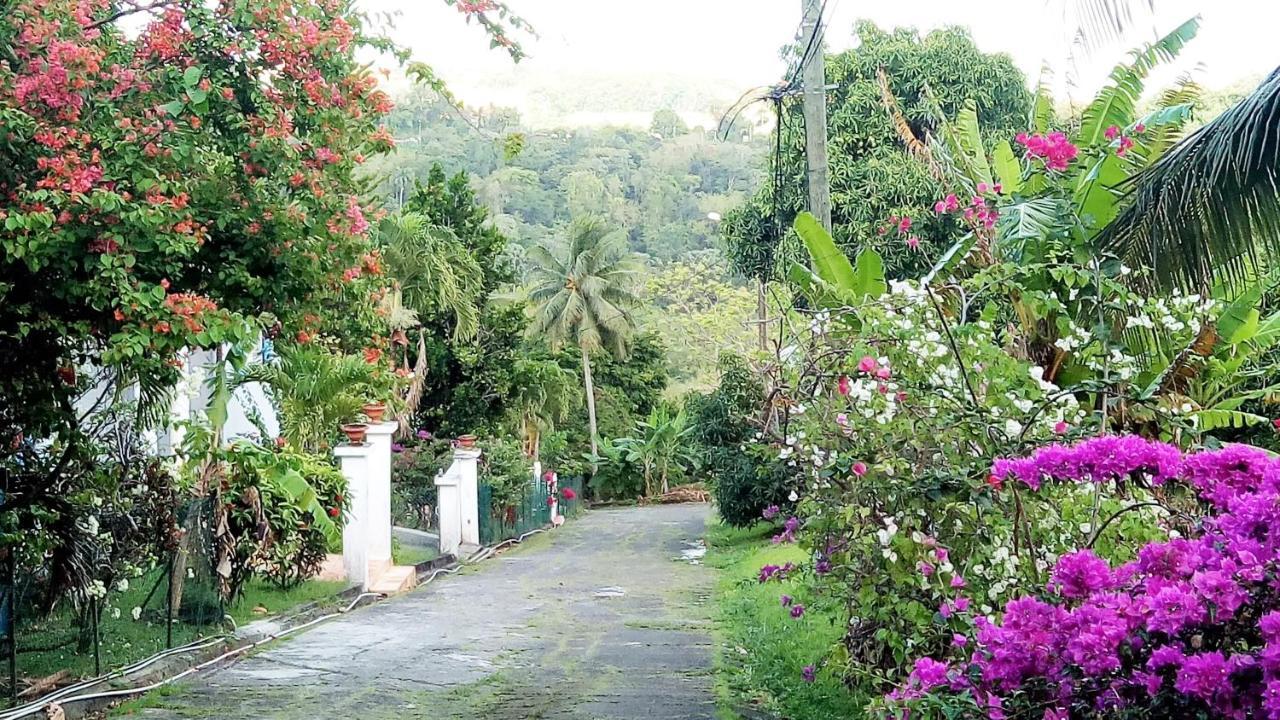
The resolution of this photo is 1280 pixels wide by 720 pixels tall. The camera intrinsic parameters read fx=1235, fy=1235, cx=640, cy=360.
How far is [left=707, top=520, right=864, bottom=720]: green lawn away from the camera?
27.1 feet

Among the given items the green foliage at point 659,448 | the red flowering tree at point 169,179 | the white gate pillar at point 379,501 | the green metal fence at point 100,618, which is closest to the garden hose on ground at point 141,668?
the green metal fence at point 100,618

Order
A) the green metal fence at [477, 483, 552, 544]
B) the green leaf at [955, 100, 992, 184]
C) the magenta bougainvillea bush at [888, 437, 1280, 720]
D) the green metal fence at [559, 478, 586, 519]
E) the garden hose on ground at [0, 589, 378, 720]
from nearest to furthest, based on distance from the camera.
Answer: the magenta bougainvillea bush at [888, 437, 1280, 720]
the garden hose on ground at [0, 589, 378, 720]
the green leaf at [955, 100, 992, 184]
the green metal fence at [477, 483, 552, 544]
the green metal fence at [559, 478, 586, 519]

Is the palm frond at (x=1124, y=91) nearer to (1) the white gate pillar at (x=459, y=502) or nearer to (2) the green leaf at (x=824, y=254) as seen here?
(2) the green leaf at (x=824, y=254)

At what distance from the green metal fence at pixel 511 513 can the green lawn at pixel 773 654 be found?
8.86 metres

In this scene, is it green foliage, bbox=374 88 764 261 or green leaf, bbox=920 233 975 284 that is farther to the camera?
green foliage, bbox=374 88 764 261

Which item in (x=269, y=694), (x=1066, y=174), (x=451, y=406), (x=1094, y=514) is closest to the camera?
(x=1094, y=514)

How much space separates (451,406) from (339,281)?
23228 mm

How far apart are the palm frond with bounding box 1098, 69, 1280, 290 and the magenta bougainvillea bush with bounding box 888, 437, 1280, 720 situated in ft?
5.89

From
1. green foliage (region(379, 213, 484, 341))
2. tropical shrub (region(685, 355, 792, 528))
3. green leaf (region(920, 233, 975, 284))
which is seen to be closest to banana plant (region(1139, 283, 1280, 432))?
green leaf (region(920, 233, 975, 284))

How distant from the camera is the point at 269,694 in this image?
29.4 ft

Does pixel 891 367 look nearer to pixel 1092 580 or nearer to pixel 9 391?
pixel 1092 580

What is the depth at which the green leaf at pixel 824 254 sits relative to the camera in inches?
417

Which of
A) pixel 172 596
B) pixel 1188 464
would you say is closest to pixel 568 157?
pixel 172 596

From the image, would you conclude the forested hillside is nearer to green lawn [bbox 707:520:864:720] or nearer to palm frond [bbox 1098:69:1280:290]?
green lawn [bbox 707:520:864:720]
